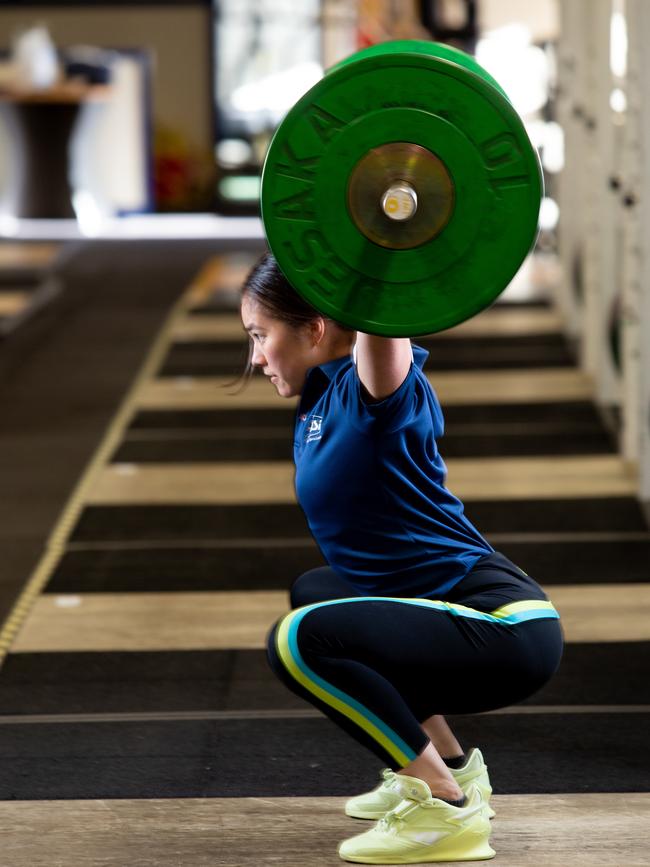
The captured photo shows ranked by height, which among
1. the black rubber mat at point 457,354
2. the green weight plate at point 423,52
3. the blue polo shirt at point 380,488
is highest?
the green weight plate at point 423,52

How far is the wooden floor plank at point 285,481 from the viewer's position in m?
4.01

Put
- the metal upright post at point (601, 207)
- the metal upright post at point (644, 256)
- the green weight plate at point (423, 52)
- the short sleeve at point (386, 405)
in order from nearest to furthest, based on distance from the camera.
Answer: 1. the green weight plate at point (423, 52)
2. the short sleeve at point (386, 405)
3. the metal upright post at point (644, 256)
4. the metal upright post at point (601, 207)

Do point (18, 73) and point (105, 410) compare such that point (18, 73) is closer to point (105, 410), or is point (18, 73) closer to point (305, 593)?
point (105, 410)

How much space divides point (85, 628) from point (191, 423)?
81.2 inches

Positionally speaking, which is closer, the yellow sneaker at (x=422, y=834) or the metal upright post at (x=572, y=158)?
the yellow sneaker at (x=422, y=834)

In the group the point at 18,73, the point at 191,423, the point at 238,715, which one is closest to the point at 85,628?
the point at 238,715

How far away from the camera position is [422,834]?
1868mm

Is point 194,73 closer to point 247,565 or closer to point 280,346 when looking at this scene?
point 247,565

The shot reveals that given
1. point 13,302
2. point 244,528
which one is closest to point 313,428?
point 244,528

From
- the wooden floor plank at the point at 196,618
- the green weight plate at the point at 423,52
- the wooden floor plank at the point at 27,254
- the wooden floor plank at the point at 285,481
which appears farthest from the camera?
the wooden floor plank at the point at 27,254

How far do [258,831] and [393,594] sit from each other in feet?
1.36

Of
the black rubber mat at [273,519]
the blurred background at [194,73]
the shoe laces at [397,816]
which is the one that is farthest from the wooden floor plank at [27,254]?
the shoe laces at [397,816]

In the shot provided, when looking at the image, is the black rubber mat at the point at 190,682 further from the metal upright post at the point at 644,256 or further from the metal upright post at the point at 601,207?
the metal upright post at the point at 601,207

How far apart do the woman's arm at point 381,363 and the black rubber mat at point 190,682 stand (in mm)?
978
